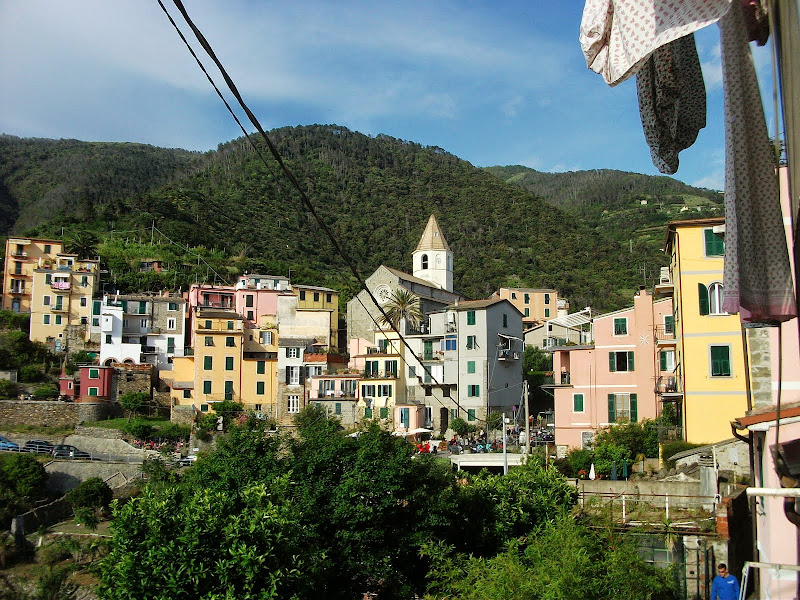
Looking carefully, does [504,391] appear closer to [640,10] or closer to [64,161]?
[640,10]

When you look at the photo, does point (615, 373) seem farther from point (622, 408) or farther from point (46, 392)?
point (46, 392)

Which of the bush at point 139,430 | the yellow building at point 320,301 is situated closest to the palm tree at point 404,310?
the yellow building at point 320,301

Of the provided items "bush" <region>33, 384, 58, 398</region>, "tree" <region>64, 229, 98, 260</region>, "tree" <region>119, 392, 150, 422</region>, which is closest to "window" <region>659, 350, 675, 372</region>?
"tree" <region>119, 392, 150, 422</region>

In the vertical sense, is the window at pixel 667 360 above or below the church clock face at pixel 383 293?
below

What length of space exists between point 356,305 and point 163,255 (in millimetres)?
27774

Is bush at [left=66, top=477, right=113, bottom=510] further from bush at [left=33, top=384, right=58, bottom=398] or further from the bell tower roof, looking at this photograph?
the bell tower roof

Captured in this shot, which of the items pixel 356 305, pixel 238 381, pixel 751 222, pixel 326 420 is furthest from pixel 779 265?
pixel 356 305

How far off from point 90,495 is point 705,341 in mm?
34008

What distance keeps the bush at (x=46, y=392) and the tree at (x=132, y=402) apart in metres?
5.33

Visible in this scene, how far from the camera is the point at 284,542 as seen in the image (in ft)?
44.8

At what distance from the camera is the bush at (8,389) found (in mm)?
57594

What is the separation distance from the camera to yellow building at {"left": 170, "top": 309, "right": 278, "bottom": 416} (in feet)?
192

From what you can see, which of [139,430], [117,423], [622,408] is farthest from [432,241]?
[622,408]

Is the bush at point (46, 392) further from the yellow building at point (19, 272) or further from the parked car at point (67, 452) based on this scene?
the yellow building at point (19, 272)
